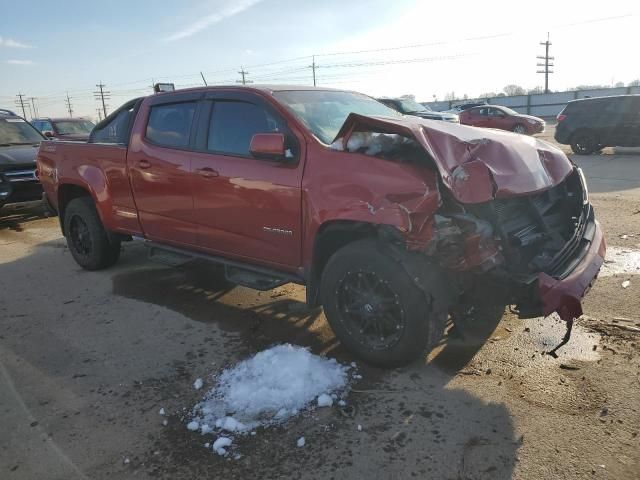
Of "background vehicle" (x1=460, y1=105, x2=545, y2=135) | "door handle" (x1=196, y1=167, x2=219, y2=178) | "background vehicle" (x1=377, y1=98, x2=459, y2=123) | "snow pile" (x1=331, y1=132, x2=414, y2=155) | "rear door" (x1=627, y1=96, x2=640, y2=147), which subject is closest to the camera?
"snow pile" (x1=331, y1=132, x2=414, y2=155)

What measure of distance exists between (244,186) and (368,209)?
45.3 inches

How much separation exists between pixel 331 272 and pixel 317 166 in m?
0.74

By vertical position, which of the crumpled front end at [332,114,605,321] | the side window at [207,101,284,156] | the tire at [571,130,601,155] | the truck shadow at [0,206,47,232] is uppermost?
the side window at [207,101,284,156]

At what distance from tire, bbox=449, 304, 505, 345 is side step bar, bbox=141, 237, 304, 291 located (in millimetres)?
1176

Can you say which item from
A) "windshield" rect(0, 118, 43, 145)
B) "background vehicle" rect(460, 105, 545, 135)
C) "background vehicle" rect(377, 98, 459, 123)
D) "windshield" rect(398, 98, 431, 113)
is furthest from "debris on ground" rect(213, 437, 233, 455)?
"background vehicle" rect(460, 105, 545, 135)

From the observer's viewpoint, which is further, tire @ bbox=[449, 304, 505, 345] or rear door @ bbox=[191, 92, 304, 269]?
rear door @ bbox=[191, 92, 304, 269]

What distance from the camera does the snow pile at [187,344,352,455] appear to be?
291 centimetres

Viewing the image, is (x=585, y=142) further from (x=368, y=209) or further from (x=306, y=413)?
(x=306, y=413)

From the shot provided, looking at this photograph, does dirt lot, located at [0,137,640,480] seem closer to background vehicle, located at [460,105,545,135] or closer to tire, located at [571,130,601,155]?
tire, located at [571,130,601,155]

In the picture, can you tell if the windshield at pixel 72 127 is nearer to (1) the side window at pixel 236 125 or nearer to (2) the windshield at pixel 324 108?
(1) the side window at pixel 236 125

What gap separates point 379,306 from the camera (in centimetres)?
332

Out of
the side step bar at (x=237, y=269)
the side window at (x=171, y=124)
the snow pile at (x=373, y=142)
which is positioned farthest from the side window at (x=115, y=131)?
the snow pile at (x=373, y=142)

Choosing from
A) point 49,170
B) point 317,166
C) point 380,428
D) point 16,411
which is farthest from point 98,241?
point 380,428

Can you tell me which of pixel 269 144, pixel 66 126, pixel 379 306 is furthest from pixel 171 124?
pixel 66 126
